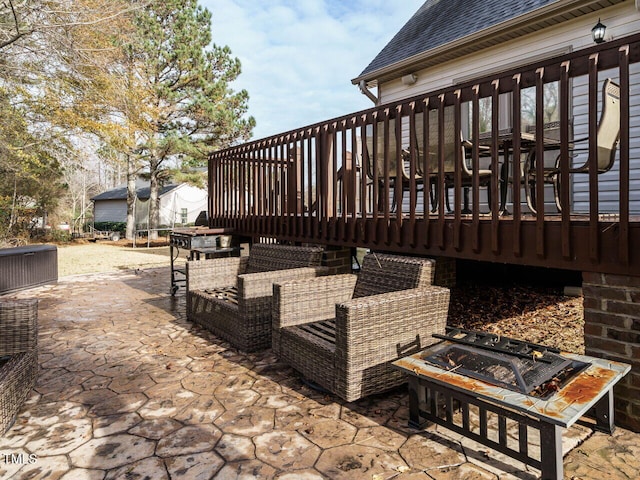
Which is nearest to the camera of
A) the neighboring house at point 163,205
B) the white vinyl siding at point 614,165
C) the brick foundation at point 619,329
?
the brick foundation at point 619,329

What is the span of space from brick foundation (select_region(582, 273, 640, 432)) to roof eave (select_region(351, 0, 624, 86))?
4252 mm

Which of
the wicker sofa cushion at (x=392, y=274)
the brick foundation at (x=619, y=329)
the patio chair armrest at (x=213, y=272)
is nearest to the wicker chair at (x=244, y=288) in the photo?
the patio chair armrest at (x=213, y=272)

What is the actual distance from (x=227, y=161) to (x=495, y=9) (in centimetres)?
483

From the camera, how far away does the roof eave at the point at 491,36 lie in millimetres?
4859

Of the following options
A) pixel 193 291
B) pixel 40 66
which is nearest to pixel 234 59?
pixel 40 66

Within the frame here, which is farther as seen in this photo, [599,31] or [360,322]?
[599,31]

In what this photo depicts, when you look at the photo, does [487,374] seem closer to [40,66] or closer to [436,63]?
[436,63]

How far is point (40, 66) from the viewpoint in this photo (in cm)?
936

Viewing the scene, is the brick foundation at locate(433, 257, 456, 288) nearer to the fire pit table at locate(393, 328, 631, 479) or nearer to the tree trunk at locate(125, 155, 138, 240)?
the fire pit table at locate(393, 328, 631, 479)

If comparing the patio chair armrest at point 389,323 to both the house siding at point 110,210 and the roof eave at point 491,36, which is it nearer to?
the roof eave at point 491,36

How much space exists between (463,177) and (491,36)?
308 centimetres

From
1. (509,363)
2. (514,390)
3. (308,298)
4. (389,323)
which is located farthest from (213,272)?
(514,390)

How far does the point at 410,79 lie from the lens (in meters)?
6.91

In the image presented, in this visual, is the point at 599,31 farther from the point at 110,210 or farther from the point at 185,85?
the point at 110,210
